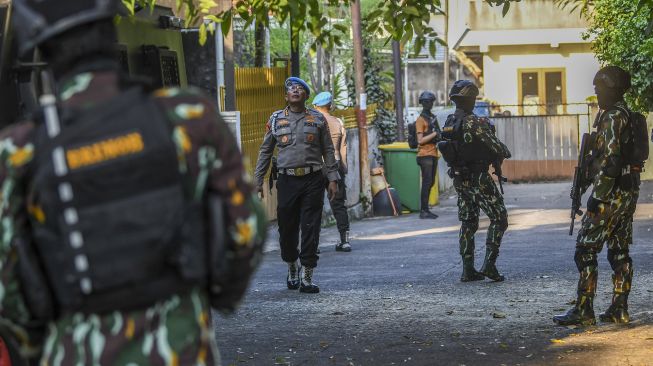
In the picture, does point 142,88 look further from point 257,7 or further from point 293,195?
point 293,195

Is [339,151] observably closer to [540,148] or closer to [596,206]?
[596,206]

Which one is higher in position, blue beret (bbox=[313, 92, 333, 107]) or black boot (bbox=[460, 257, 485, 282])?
blue beret (bbox=[313, 92, 333, 107])

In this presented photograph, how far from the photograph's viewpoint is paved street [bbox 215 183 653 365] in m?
8.52

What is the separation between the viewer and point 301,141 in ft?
38.0

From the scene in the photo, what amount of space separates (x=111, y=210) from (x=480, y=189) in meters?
8.72

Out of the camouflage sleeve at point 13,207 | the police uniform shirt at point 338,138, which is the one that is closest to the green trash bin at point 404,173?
the police uniform shirt at point 338,138

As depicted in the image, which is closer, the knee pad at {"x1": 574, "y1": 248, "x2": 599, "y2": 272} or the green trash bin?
the knee pad at {"x1": 574, "y1": 248, "x2": 599, "y2": 272}

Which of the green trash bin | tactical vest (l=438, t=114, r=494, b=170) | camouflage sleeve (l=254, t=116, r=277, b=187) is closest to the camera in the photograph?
camouflage sleeve (l=254, t=116, r=277, b=187)

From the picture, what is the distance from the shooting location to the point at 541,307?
10.5 m

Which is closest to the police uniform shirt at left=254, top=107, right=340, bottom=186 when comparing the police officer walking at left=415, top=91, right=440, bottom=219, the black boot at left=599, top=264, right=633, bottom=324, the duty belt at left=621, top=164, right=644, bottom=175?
the black boot at left=599, top=264, right=633, bottom=324

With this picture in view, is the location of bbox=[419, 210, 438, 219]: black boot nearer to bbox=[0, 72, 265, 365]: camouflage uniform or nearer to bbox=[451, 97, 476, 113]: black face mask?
→ bbox=[451, 97, 476, 113]: black face mask

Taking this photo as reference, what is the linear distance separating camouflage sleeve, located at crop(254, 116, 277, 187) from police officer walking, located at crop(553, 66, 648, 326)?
3.32 metres

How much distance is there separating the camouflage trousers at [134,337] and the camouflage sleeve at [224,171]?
6.0 inches

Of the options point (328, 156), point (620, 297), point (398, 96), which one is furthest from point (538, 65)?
point (620, 297)
